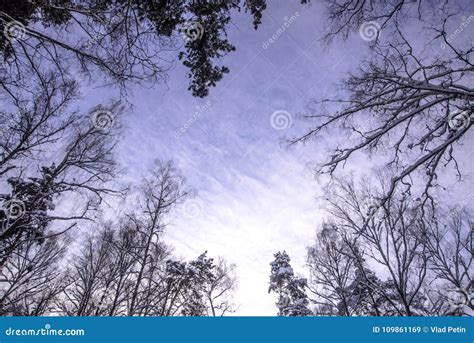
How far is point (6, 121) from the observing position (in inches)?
242

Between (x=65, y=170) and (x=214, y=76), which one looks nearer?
(x=214, y=76)

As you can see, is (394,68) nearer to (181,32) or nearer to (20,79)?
(181,32)

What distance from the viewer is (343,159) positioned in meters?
4.86

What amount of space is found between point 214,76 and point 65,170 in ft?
18.4

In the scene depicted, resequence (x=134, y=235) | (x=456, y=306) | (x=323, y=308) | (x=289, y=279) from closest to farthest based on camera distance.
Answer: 1. (x=456, y=306)
2. (x=134, y=235)
3. (x=323, y=308)
4. (x=289, y=279)

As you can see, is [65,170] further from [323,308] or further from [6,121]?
[323,308]

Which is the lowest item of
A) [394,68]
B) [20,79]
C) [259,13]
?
[20,79]

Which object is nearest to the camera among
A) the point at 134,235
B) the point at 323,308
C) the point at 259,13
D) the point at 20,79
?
the point at 20,79

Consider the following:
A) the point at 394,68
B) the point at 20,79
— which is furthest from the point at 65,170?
the point at 394,68

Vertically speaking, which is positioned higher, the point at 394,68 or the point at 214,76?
the point at 214,76

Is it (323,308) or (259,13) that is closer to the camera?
(259,13)

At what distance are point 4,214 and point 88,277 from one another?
7.17 meters

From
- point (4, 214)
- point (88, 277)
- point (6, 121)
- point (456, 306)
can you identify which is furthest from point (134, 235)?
point (456, 306)

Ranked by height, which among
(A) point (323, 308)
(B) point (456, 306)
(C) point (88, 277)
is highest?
(C) point (88, 277)
